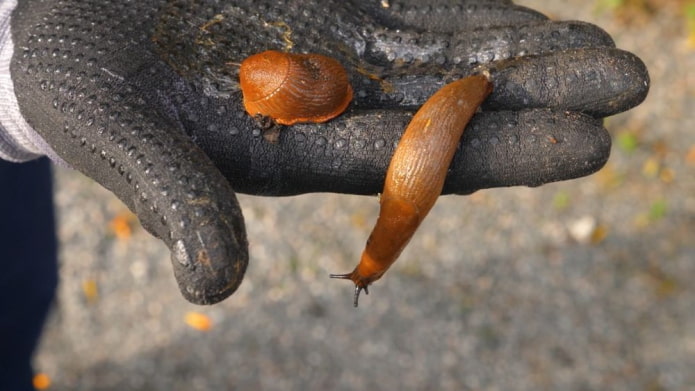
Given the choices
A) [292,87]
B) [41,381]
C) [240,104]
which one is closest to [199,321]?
[41,381]

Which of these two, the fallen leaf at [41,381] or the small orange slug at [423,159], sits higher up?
the small orange slug at [423,159]

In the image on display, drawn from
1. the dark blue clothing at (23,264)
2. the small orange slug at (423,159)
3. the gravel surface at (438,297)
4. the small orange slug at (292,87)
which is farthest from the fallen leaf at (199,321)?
the small orange slug at (292,87)

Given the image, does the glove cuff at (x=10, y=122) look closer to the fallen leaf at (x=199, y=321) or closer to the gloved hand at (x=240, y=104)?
the gloved hand at (x=240, y=104)

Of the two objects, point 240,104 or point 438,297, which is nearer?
point 240,104

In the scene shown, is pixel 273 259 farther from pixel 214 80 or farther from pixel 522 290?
pixel 214 80

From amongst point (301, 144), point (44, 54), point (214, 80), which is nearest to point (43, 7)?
point (44, 54)

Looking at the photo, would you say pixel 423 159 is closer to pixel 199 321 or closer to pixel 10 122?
pixel 10 122
